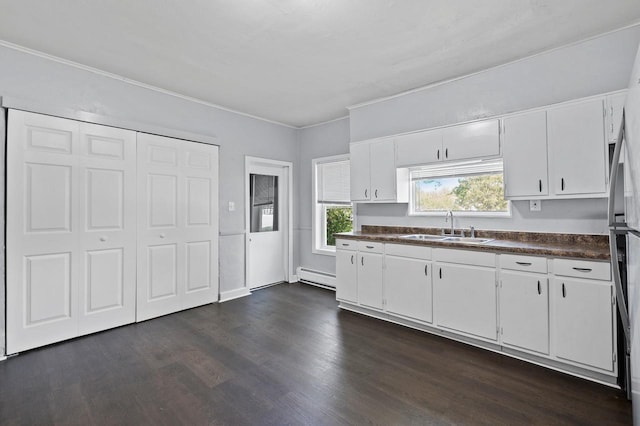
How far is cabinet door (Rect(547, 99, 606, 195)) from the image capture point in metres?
2.59

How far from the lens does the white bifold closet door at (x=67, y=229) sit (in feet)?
9.21

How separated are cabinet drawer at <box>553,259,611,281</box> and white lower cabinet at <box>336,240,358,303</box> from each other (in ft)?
6.57

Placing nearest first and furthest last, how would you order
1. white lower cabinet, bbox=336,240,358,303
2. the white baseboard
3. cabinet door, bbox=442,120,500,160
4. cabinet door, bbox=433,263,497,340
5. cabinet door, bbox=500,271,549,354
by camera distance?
1. cabinet door, bbox=500,271,549,354
2. cabinet door, bbox=433,263,497,340
3. cabinet door, bbox=442,120,500,160
4. white lower cabinet, bbox=336,240,358,303
5. the white baseboard

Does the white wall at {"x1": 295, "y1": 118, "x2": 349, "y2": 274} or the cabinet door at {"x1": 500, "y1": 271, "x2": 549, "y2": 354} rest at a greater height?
the white wall at {"x1": 295, "y1": 118, "x2": 349, "y2": 274}

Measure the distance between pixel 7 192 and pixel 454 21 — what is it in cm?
398

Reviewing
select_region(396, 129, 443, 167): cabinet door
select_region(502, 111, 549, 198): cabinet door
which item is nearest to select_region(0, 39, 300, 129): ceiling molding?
select_region(396, 129, 443, 167): cabinet door

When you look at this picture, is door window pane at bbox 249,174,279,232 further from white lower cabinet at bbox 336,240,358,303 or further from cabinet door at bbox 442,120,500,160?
cabinet door at bbox 442,120,500,160

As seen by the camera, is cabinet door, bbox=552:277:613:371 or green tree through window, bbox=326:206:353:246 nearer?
cabinet door, bbox=552:277:613:371

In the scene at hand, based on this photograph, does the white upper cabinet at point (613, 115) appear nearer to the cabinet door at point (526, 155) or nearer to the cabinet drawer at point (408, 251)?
the cabinet door at point (526, 155)

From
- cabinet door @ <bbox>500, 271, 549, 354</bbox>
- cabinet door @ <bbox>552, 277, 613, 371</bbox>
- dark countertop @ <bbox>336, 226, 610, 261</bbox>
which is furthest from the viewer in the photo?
cabinet door @ <bbox>500, 271, 549, 354</bbox>

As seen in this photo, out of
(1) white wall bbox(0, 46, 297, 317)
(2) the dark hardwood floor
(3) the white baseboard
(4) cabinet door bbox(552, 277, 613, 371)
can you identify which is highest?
(1) white wall bbox(0, 46, 297, 317)

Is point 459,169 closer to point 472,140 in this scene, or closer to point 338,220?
point 472,140

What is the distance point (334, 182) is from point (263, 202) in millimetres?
1199

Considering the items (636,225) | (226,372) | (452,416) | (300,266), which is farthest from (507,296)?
(300,266)
